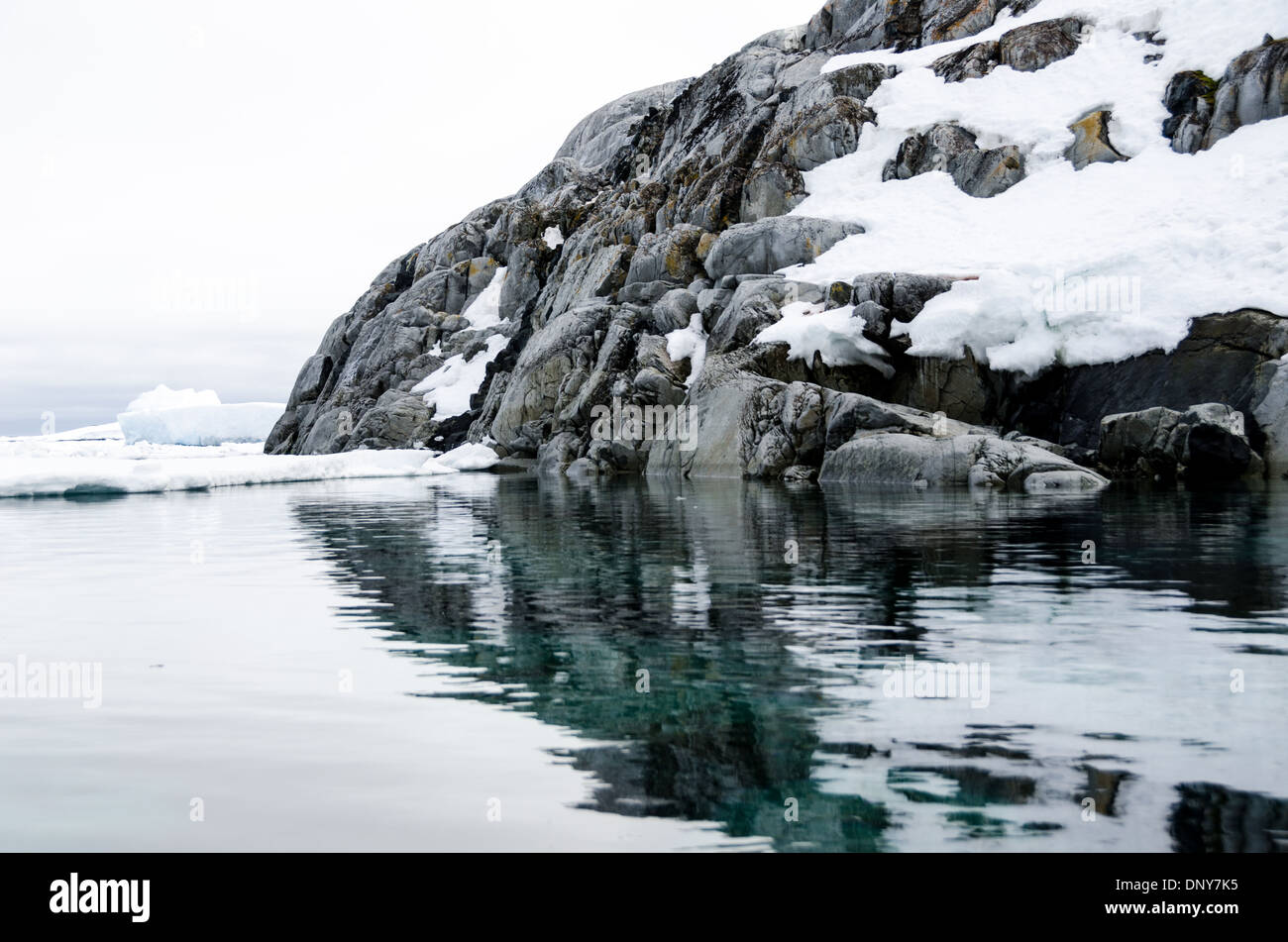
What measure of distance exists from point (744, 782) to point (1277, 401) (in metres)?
26.2

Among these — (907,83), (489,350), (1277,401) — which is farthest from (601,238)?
(1277,401)

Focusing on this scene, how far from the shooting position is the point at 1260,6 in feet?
142

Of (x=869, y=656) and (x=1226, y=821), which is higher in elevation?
(x=869, y=656)

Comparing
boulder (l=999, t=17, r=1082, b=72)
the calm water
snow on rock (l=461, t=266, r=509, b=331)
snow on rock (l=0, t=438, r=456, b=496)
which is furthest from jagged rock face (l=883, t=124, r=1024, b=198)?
the calm water

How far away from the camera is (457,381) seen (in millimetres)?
62938

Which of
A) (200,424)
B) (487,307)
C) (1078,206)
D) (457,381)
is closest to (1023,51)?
(1078,206)

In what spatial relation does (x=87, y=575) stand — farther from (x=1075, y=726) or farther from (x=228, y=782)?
(x=1075, y=726)

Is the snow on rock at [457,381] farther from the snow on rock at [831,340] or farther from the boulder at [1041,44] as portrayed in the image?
the boulder at [1041,44]

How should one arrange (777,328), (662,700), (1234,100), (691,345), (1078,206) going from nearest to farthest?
(662,700) → (777,328) → (1078,206) → (1234,100) → (691,345)

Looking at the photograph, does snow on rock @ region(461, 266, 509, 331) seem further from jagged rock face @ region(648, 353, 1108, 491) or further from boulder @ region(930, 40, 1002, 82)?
jagged rock face @ region(648, 353, 1108, 491)

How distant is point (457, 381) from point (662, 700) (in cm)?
5795

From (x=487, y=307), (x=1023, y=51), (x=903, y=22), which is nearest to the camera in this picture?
(x=1023, y=51)

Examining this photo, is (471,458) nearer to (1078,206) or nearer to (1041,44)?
(1078,206)

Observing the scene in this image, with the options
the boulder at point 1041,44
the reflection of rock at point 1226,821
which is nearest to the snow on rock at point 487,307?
the boulder at point 1041,44
